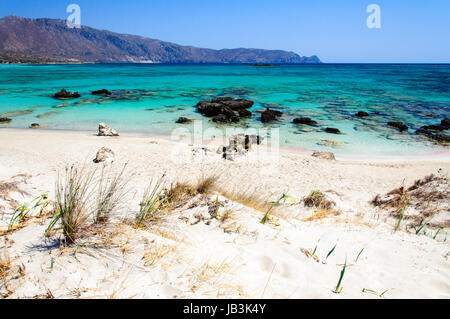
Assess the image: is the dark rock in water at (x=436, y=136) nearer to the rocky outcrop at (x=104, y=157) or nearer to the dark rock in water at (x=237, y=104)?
the dark rock in water at (x=237, y=104)

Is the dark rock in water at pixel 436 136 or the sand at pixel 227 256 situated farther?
the dark rock in water at pixel 436 136

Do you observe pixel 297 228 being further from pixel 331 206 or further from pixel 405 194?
pixel 405 194

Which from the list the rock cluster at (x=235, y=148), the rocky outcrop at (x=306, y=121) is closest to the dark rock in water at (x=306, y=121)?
the rocky outcrop at (x=306, y=121)

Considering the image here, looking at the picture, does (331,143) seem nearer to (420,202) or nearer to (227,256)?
(420,202)

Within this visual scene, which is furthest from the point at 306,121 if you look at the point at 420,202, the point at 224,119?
the point at 420,202

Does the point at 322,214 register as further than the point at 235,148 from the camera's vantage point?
No

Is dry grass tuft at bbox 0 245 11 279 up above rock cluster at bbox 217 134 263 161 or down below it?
below

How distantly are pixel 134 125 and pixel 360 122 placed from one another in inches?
534

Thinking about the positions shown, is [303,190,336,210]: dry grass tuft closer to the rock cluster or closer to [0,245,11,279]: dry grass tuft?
the rock cluster

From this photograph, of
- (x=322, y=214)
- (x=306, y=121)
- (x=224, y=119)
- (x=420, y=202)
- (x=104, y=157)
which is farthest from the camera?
(x=224, y=119)

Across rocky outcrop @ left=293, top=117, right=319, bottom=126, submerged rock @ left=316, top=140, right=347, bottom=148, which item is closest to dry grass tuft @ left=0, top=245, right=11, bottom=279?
submerged rock @ left=316, top=140, right=347, bottom=148

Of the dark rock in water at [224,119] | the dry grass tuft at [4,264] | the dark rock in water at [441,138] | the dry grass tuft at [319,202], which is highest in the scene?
the dark rock in water at [224,119]

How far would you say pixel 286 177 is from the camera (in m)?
6.48

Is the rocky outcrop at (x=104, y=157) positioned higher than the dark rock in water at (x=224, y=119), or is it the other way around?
the dark rock in water at (x=224, y=119)
